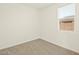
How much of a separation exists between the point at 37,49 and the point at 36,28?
0.36m

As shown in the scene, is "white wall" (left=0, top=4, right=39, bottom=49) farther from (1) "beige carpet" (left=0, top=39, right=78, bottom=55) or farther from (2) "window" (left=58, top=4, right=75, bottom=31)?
(2) "window" (left=58, top=4, right=75, bottom=31)

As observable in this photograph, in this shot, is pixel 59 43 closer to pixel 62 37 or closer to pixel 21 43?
pixel 62 37

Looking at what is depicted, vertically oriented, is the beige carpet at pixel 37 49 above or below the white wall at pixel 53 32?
below

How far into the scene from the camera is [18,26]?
1.96 meters

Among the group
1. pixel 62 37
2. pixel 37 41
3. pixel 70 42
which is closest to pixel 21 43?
pixel 37 41

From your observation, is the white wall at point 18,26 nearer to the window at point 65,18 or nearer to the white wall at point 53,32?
the white wall at point 53,32

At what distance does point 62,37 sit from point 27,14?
2.54 ft

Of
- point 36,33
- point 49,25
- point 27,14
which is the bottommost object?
point 36,33

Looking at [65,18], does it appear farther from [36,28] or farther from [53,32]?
[36,28]

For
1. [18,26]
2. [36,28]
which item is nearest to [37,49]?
[36,28]

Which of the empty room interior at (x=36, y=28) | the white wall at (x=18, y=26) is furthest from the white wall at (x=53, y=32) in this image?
the white wall at (x=18, y=26)

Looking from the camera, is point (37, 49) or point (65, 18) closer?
point (37, 49)

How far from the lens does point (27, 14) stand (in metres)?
1.98

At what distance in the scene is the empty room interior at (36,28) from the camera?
186 cm
